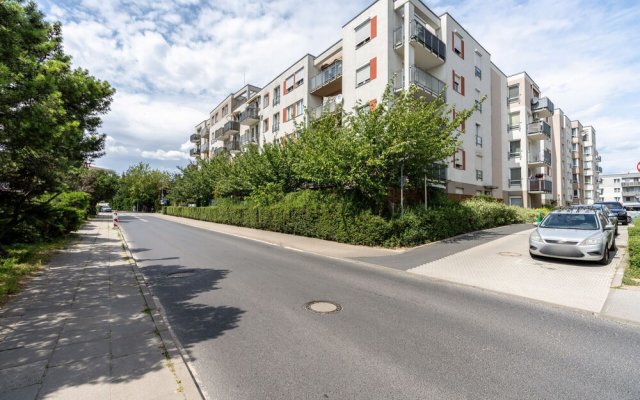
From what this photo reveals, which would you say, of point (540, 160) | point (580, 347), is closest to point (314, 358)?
point (580, 347)

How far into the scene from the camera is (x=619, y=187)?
3290 inches

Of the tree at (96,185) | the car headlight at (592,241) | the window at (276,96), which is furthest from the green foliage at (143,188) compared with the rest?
the car headlight at (592,241)

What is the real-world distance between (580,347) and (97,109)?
40.4 ft

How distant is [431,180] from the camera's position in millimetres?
14961

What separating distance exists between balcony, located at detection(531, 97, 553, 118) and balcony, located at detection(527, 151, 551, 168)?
4427 millimetres

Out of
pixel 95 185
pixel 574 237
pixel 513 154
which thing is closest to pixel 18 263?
pixel 574 237

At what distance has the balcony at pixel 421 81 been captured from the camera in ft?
63.6

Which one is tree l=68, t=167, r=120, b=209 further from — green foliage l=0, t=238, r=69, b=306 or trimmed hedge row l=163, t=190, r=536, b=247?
green foliage l=0, t=238, r=69, b=306

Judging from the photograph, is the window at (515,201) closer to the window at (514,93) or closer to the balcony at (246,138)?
the window at (514,93)

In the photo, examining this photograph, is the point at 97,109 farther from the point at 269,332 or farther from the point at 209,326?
the point at 269,332

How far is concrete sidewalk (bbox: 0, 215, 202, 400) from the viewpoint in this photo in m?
3.08

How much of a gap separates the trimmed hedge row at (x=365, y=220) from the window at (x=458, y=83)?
9.31m

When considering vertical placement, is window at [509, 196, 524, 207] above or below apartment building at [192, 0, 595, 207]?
below

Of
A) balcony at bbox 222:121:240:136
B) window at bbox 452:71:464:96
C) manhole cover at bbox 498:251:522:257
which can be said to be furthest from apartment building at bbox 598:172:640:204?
manhole cover at bbox 498:251:522:257
